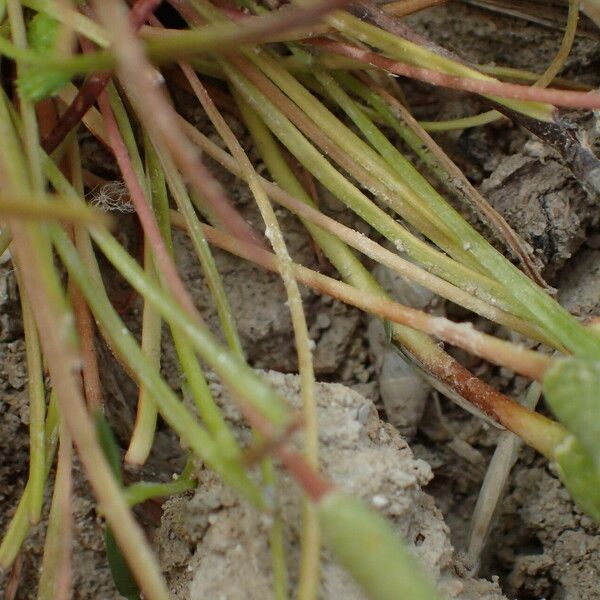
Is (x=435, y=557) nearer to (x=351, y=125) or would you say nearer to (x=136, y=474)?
(x=136, y=474)

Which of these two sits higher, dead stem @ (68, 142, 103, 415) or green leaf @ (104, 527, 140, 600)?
dead stem @ (68, 142, 103, 415)

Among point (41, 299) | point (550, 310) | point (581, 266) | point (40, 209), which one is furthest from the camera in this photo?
point (581, 266)

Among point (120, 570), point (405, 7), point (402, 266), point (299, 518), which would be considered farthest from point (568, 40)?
point (120, 570)

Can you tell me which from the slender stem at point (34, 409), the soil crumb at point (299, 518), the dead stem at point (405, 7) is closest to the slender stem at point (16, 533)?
the slender stem at point (34, 409)

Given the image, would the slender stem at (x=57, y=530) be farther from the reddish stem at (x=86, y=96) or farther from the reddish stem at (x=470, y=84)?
the reddish stem at (x=470, y=84)

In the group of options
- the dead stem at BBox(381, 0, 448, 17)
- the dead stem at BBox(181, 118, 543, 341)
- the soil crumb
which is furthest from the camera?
the dead stem at BBox(381, 0, 448, 17)

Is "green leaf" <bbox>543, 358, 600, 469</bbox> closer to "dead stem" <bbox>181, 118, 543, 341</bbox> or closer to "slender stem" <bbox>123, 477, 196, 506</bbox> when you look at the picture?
"dead stem" <bbox>181, 118, 543, 341</bbox>

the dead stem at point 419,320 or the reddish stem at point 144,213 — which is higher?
the reddish stem at point 144,213

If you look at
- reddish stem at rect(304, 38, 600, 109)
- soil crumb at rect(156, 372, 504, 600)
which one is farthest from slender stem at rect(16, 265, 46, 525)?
reddish stem at rect(304, 38, 600, 109)

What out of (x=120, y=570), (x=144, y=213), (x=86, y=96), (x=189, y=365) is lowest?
(x=120, y=570)

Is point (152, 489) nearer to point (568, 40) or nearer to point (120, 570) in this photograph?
point (120, 570)

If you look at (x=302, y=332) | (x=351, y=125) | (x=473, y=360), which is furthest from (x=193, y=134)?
(x=473, y=360)
